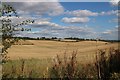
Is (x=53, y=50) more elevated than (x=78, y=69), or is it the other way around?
(x=78, y=69)

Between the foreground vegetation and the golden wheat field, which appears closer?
the foreground vegetation

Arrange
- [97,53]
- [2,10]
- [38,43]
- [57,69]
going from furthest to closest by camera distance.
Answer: [38,43]
[97,53]
[57,69]
[2,10]

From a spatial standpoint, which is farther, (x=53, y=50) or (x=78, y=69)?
(x=53, y=50)

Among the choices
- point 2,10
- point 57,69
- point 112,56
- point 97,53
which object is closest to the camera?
point 2,10

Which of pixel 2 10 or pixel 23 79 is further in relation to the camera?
pixel 23 79

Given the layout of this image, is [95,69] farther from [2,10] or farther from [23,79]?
[2,10]

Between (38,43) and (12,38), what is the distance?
57.8 meters

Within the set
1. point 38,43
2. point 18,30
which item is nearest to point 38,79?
point 18,30

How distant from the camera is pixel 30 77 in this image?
12281 mm

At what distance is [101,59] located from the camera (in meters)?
12.2

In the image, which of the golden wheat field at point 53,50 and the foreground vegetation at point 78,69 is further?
the golden wheat field at point 53,50

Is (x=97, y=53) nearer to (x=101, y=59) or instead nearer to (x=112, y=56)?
(x=101, y=59)

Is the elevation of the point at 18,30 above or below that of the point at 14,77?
above

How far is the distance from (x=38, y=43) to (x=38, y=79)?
55539mm
